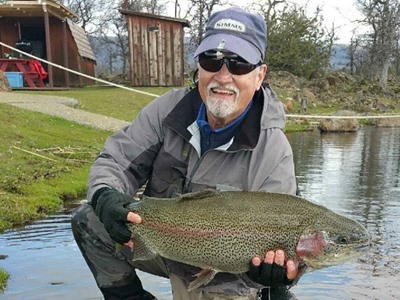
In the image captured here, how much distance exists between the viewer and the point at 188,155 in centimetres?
415

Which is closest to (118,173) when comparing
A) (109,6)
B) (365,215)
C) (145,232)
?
(145,232)

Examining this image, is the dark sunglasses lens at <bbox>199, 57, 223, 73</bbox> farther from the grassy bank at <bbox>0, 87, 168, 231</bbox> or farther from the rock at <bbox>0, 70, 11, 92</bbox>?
the rock at <bbox>0, 70, 11, 92</bbox>

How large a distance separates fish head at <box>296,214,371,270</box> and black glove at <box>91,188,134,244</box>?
1.18 m

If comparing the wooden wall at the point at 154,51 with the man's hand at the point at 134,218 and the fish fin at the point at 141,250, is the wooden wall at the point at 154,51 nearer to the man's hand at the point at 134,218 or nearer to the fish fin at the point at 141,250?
the fish fin at the point at 141,250

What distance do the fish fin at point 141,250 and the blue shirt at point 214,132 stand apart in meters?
0.86

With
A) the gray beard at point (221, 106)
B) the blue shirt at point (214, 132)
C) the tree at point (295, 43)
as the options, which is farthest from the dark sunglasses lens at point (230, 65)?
the tree at point (295, 43)

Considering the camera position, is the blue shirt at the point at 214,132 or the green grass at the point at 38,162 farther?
the green grass at the point at 38,162

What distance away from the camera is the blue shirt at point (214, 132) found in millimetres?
4062

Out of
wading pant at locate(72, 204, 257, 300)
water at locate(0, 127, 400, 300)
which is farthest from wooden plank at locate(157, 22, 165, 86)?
wading pant at locate(72, 204, 257, 300)

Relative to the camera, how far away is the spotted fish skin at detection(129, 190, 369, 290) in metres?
3.37

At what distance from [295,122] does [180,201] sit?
86.0 ft

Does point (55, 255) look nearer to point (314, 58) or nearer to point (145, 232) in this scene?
point (145, 232)

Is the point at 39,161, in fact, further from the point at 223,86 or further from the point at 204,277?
the point at 204,277

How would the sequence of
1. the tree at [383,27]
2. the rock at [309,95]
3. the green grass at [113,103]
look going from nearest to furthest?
1. the green grass at [113,103]
2. the rock at [309,95]
3. the tree at [383,27]
